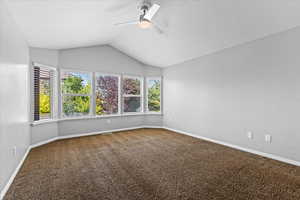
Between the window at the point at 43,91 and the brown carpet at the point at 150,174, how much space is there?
0.89m

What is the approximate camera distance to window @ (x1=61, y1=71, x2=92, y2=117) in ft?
14.3

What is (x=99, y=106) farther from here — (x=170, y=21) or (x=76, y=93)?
(x=170, y=21)

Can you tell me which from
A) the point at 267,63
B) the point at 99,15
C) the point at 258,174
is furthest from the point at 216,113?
the point at 99,15

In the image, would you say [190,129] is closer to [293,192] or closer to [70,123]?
[293,192]

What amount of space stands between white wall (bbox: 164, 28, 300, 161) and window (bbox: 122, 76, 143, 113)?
174 cm

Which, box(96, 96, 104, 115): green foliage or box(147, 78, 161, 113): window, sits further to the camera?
box(147, 78, 161, 113): window

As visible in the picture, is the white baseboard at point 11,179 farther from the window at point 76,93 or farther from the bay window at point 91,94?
the window at point 76,93

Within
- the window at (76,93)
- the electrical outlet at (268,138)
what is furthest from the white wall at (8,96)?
the electrical outlet at (268,138)

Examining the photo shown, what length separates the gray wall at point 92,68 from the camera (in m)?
3.82

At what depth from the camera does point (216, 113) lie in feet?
12.7

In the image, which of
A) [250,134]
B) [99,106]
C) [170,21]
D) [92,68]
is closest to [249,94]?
[250,134]

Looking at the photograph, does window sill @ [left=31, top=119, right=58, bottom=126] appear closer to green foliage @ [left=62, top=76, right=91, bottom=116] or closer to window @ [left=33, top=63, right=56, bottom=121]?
window @ [left=33, top=63, right=56, bottom=121]

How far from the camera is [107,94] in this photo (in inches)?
201

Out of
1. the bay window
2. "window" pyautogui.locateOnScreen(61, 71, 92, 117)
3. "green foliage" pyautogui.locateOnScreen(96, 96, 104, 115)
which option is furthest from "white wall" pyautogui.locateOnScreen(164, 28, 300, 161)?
"window" pyautogui.locateOnScreen(61, 71, 92, 117)
